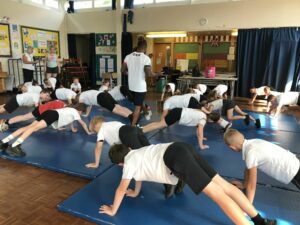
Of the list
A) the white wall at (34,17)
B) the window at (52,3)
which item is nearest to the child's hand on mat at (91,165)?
the white wall at (34,17)

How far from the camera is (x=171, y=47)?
435 inches

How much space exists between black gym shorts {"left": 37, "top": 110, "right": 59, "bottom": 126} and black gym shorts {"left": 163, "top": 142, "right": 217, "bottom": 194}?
83.4 inches

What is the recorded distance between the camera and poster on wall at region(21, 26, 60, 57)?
880cm

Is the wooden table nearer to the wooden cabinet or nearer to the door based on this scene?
the door

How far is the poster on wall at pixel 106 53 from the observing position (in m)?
9.95

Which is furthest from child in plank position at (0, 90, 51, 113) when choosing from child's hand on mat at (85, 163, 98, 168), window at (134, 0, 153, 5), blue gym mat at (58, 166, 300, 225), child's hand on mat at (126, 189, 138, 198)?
window at (134, 0, 153, 5)

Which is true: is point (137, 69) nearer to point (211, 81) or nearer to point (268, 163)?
point (268, 163)

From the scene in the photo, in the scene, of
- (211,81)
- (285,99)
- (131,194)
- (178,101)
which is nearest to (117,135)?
(131,194)

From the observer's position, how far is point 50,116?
3.41 meters

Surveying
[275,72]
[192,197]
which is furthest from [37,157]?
[275,72]

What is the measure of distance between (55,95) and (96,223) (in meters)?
3.99

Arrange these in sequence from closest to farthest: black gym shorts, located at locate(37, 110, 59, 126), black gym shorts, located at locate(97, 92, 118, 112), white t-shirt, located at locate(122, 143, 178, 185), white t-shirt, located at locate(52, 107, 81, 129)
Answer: white t-shirt, located at locate(122, 143, 178, 185)
black gym shorts, located at locate(37, 110, 59, 126)
white t-shirt, located at locate(52, 107, 81, 129)
black gym shorts, located at locate(97, 92, 118, 112)

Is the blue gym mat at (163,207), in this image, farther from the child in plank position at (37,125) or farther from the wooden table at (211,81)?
the wooden table at (211,81)

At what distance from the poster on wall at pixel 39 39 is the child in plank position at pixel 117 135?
7.45 m
